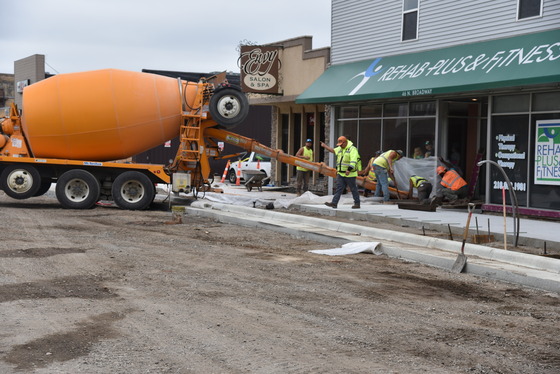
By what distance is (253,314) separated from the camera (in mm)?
7066

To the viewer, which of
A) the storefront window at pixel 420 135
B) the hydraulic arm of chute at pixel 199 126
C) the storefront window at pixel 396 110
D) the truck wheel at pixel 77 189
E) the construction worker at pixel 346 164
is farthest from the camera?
the storefront window at pixel 396 110

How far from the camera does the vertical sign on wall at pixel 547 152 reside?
15.8m

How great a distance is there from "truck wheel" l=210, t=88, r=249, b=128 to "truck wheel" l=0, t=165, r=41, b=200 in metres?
4.77

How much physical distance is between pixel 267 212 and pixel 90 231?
459 centimetres

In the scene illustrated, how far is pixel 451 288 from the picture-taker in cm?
880

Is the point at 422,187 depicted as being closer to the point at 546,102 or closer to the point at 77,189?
the point at 546,102

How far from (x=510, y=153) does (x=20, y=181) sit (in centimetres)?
1210

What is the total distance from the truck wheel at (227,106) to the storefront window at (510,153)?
21.0 ft

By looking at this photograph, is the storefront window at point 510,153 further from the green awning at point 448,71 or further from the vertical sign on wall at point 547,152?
the green awning at point 448,71

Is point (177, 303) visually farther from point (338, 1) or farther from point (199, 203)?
point (338, 1)

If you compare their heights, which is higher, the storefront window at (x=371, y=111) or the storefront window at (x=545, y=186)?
the storefront window at (x=371, y=111)

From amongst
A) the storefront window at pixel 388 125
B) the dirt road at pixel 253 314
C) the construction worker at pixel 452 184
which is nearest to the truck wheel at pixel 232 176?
the storefront window at pixel 388 125

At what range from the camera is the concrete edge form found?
9.38 metres

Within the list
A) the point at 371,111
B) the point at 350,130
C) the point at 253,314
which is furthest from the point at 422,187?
the point at 253,314
